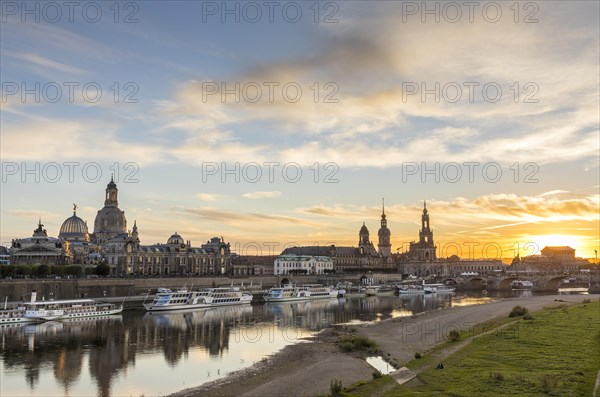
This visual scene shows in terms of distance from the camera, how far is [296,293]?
123 m

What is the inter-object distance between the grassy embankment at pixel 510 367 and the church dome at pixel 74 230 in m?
142

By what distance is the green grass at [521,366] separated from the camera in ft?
98.6

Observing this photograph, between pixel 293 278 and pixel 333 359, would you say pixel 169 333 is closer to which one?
pixel 333 359

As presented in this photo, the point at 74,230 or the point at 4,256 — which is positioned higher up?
the point at 74,230

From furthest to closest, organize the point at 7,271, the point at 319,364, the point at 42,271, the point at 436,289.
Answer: the point at 436,289, the point at 42,271, the point at 7,271, the point at 319,364

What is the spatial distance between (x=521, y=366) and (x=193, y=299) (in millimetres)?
70580

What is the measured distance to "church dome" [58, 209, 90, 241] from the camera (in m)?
170

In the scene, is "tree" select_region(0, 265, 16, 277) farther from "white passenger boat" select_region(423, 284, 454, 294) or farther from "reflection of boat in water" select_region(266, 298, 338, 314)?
"white passenger boat" select_region(423, 284, 454, 294)

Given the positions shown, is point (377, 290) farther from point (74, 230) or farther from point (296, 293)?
point (74, 230)

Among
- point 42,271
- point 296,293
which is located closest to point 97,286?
point 42,271

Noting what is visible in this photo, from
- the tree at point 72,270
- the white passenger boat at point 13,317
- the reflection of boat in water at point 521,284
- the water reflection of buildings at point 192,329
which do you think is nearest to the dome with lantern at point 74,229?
the tree at point 72,270

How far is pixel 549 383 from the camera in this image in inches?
1202

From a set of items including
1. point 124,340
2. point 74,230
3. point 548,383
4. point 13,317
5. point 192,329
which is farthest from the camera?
point 74,230

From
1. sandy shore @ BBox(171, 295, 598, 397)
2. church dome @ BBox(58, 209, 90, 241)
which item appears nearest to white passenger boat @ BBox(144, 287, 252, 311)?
sandy shore @ BBox(171, 295, 598, 397)
